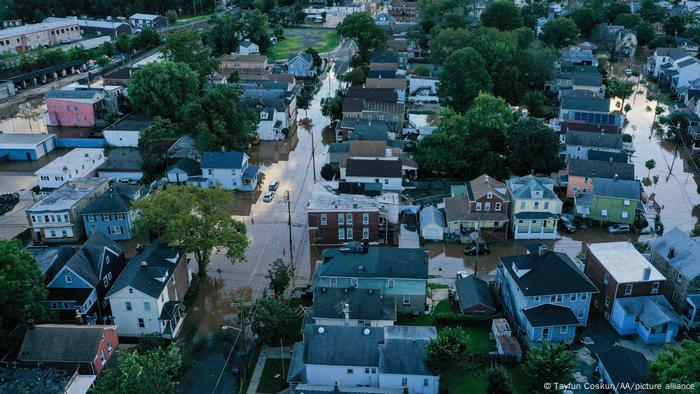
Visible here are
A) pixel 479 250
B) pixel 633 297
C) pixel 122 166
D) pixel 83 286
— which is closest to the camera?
pixel 633 297

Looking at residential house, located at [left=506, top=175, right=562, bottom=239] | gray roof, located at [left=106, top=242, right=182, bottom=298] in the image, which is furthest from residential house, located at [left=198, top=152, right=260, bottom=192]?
residential house, located at [left=506, top=175, right=562, bottom=239]

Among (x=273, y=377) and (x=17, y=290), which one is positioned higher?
(x=17, y=290)

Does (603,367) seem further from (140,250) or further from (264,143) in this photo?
(264,143)

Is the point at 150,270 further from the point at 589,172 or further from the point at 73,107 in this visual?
the point at 73,107

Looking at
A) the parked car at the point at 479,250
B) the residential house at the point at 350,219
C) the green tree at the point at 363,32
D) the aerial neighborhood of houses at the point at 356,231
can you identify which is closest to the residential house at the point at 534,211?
the aerial neighborhood of houses at the point at 356,231

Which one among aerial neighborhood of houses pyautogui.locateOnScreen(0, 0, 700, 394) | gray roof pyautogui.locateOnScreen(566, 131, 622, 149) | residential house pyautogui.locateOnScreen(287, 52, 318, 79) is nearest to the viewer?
aerial neighborhood of houses pyautogui.locateOnScreen(0, 0, 700, 394)

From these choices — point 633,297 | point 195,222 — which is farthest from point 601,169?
point 195,222

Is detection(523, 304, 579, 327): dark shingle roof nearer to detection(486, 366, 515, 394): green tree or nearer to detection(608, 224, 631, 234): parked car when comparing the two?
detection(486, 366, 515, 394): green tree
